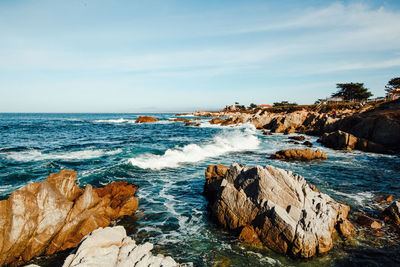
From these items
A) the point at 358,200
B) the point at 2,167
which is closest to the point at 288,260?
the point at 358,200

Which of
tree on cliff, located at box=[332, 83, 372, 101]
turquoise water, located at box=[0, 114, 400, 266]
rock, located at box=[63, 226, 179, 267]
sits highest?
tree on cliff, located at box=[332, 83, 372, 101]

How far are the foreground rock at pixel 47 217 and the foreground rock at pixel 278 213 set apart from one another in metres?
5.53

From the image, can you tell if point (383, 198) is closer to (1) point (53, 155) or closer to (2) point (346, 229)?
(2) point (346, 229)

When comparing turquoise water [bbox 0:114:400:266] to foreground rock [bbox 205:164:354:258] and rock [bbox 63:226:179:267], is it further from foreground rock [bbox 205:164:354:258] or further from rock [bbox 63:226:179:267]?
rock [bbox 63:226:179:267]

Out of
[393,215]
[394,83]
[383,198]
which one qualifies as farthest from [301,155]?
[394,83]

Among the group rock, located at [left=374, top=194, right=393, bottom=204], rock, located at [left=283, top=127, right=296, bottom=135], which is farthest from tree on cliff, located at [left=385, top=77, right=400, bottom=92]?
rock, located at [left=374, top=194, right=393, bottom=204]

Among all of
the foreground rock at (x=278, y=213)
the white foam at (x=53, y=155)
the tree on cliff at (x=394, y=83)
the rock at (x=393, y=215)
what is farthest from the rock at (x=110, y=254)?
the tree on cliff at (x=394, y=83)

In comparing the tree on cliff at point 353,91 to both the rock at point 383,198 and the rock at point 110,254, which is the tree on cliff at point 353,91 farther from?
the rock at point 110,254

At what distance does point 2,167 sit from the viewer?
697 inches

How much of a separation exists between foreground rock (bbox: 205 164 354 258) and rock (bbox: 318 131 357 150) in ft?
65.6

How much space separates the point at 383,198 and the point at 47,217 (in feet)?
54.5

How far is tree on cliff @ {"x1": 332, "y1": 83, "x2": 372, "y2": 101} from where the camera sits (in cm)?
8094

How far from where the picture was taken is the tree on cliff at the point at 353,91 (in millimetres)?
80938

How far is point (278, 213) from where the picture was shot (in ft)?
26.5
